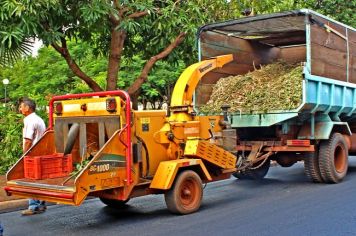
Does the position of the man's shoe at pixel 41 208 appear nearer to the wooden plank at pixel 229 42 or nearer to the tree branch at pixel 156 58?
the tree branch at pixel 156 58

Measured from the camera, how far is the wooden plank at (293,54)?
37.8 ft

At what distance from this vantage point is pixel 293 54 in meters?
11.9

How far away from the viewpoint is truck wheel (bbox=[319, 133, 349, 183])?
968 centimetres

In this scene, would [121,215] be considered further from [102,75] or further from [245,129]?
[102,75]

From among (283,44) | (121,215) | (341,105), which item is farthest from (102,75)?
(121,215)

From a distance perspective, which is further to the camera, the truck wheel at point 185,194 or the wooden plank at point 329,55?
the wooden plank at point 329,55

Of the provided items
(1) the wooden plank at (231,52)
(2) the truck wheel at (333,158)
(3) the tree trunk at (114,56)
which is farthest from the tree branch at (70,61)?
(2) the truck wheel at (333,158)

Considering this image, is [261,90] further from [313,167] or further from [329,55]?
[313,167]

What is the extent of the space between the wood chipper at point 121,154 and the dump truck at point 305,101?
165cm

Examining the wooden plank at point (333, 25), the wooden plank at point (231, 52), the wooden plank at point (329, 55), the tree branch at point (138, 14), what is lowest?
the wooden plank at point (329, 55)

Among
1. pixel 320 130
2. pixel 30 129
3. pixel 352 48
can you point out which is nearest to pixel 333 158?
pixel 320 130

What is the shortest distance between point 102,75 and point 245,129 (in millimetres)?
9271

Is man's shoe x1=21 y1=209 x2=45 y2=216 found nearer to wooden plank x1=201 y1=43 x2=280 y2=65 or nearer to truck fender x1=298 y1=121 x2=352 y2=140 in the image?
wooden plank x1=201 y1=43 x2=280 y2=65

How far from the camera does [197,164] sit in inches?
298
